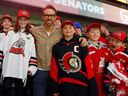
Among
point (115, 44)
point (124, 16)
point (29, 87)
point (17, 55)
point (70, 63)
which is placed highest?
point (124, 16)

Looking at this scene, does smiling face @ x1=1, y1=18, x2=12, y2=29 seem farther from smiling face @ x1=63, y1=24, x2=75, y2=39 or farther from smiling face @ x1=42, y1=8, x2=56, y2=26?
smiling face @ x1=63, y1=24, x2=75, y2=39

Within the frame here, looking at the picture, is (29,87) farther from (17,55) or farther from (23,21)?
(23,21)

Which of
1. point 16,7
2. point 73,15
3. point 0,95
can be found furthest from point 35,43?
point 73,15

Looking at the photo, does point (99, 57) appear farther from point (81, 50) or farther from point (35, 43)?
point (35, 43)

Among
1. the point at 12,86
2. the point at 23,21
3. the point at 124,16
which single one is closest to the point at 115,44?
the point at 23,21

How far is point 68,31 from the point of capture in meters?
4.33

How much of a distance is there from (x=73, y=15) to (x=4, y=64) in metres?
4.83

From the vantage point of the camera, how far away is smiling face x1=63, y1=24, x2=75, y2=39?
4.32 meters

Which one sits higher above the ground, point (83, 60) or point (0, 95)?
point (83, 60)

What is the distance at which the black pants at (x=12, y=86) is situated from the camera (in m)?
4.24

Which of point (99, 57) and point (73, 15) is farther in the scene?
point (73, 15)

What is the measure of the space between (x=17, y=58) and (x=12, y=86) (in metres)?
0.35

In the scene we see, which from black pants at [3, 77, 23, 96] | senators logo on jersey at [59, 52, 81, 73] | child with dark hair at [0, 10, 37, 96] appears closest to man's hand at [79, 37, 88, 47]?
senators logo on jersey at [59, 52, 81, 73]

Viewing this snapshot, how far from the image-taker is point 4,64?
4285mm
